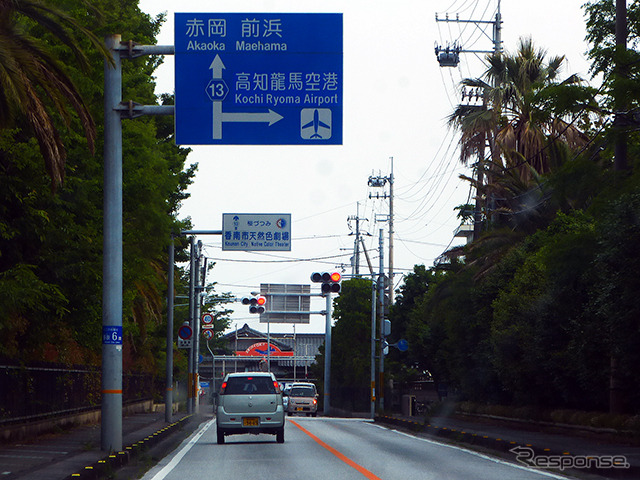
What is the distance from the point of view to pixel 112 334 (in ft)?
55.2

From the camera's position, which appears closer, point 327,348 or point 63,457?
point 63,457

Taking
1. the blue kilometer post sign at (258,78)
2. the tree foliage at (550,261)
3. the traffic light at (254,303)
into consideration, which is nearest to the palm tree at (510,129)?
the tree foliage at (550,261)

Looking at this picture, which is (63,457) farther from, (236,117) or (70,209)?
(70,209)

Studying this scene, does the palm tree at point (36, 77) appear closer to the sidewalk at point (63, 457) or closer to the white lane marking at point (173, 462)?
the sidewalk at point (63, 457)

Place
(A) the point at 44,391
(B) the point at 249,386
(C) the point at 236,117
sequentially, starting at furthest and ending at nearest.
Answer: (B) the point at 249,386
(A) the point at 44,391
(C) the point at 236,117

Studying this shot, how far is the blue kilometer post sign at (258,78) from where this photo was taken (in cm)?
1631

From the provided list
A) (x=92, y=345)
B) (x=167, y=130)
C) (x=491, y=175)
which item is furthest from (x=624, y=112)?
(x=167, y=130)

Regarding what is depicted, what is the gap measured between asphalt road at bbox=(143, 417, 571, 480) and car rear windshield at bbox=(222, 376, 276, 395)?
1.34 meters

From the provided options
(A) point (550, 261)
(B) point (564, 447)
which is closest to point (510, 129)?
(A) point (550, 261)

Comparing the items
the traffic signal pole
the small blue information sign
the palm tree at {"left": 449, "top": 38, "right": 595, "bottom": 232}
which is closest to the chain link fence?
the small blue information sign

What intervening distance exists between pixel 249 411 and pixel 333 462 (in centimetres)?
689

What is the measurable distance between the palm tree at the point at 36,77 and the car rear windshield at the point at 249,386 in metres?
8.43

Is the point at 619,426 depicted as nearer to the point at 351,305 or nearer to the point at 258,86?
the point at 258,86

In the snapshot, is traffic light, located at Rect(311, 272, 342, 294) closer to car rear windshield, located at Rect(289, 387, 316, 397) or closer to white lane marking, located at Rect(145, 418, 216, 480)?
white lane marking, located at Rect(145, 418, 216, 480)
